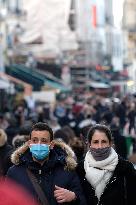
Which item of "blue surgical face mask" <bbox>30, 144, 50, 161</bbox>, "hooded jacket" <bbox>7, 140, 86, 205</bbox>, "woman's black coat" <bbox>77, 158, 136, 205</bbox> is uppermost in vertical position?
"blue surgical face mask" <bbox>30, 144, 50, 161</bbox>

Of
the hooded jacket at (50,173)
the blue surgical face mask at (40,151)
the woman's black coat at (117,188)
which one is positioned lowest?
the woman's black coat at (117,188)

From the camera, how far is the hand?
14.6 feet

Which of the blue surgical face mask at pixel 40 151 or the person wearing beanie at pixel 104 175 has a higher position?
the blue surgical face mask at pixel 40 151

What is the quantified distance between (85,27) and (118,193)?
49.9 m

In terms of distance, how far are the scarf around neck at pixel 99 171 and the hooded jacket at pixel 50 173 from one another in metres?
0.20

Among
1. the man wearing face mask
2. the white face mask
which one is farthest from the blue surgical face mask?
the white face mask

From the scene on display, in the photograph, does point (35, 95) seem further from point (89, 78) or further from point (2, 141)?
point (2, 141)

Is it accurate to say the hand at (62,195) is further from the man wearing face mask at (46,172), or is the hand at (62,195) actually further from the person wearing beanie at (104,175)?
the person wearing beanie at (104,175)

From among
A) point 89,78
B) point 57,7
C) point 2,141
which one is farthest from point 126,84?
point 2,141

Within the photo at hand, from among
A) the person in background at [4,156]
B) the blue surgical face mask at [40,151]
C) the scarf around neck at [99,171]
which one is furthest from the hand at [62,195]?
the person in background at [4,156]

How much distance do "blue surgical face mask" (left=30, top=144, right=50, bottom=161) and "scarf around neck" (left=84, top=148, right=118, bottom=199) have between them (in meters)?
0.42

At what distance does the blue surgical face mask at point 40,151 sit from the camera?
4520 millimetres

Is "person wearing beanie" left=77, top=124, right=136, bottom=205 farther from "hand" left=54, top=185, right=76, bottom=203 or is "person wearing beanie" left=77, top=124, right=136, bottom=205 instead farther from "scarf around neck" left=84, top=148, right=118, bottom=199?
"hand" left=54, top=185, right=76, bottom=203

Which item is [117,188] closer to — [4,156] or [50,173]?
[50,173]
